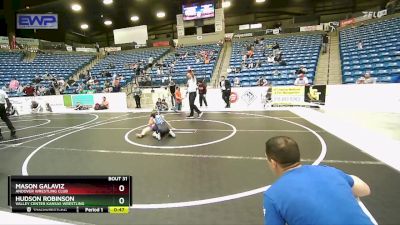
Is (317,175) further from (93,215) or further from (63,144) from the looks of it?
(63,144)

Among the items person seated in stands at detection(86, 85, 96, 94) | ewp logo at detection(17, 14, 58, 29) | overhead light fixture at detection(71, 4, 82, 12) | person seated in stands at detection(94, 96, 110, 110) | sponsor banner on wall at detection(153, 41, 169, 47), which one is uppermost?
overhead light fixture at detection(71, 4, 82, 12)

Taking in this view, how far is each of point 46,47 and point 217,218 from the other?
118 feet

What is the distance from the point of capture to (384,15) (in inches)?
911

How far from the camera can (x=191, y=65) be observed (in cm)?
2452

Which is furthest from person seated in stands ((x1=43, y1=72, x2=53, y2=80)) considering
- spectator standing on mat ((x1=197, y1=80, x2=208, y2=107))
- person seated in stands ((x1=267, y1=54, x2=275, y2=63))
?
person seated in stands ((x1=267, y1=54, x2=275, y2=63))

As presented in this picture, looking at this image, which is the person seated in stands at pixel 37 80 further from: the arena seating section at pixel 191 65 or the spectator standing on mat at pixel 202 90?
the spectator standing on mat at pixel 202 90

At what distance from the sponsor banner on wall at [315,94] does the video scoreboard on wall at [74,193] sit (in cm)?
1249

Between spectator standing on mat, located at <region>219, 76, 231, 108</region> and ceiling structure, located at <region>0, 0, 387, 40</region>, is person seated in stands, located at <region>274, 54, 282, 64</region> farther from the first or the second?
ceiling structure, located at <region>0, 0, 387, 40</region>

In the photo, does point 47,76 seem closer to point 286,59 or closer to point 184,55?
point 184,55

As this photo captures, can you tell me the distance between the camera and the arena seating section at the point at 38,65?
25688 mm

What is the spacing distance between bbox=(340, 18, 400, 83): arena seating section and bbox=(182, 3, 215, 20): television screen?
12.7 m

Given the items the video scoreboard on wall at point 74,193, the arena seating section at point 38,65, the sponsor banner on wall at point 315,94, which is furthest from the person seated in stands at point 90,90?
the video scoreboard on wall at point 74,193

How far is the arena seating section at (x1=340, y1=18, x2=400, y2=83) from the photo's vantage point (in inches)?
597

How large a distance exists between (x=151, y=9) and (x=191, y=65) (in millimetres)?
12914
